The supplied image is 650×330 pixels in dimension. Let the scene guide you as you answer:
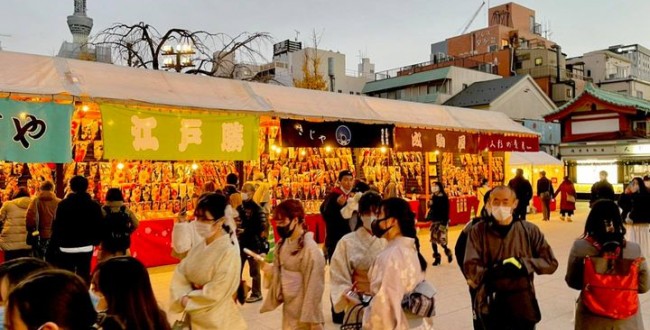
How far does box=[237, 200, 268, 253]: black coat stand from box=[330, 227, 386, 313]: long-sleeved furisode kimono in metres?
3.34

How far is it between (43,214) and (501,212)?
6491 millimetres

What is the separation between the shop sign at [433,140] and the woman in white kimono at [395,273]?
9819 millimetres

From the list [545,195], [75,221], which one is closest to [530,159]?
[545,195]

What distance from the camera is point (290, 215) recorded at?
4.15 m

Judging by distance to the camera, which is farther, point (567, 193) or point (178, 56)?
point (178, 56)

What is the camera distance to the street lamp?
2105 centimetres

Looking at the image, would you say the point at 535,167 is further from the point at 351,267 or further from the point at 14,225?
Answer: the point at 351,267

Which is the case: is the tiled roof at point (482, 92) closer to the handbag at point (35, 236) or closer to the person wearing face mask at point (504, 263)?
the handbag at point (35, 236)

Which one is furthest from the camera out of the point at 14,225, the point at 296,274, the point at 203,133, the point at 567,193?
the point at 567,193

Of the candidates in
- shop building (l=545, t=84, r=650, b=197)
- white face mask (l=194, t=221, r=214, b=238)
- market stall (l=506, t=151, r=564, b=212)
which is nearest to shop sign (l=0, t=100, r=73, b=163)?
white face mask (l=194, t=221, r=214, b=238)

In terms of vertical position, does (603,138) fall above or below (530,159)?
above

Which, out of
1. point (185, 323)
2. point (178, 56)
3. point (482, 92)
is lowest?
point (185, 323)

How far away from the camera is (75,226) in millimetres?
6117

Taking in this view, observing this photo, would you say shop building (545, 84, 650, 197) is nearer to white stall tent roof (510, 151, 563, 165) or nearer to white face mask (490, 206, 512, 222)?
white stall tent roof (510, 151, 563, 165)
